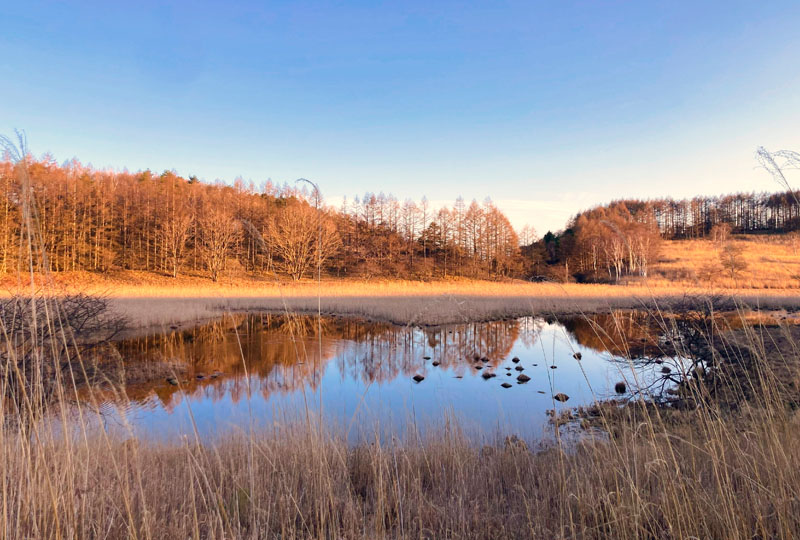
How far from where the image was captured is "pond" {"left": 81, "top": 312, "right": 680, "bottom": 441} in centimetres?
674

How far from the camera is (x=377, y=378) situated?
34.8 feet

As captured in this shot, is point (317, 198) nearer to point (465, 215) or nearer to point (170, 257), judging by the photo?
point (170, 257)

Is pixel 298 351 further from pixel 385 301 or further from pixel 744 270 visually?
pixel 744 270

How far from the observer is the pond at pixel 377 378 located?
6742 mm

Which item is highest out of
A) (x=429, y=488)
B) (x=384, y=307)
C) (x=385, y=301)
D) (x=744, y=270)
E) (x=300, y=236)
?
(x=300, y=236)

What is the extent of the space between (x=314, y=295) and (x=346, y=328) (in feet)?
36.3

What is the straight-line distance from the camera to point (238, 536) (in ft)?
8.20

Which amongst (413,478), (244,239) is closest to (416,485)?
(413,478)

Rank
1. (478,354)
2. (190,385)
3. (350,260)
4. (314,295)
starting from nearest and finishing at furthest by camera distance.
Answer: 1. (190,385)
2. (478,354)
3. (314,295)
4. (350,260)

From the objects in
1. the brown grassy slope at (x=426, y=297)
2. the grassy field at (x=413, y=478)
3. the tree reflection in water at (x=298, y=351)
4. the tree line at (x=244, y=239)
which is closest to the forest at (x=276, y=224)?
the tree line at (x=244, y=239)

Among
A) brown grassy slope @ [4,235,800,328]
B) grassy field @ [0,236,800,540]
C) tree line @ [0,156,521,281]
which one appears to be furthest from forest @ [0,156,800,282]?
grassy field @ [0,236,800,540]

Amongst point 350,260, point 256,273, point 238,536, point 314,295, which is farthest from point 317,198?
point 350,260

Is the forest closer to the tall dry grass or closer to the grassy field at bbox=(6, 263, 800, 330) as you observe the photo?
the grassy field at bbox=(6, 263, 800, 330)

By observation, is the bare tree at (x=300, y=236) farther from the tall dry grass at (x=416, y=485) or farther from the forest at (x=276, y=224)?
the forest at (x=276, y=224)
